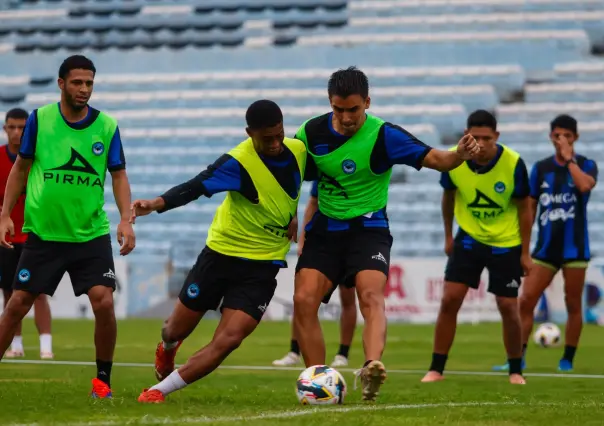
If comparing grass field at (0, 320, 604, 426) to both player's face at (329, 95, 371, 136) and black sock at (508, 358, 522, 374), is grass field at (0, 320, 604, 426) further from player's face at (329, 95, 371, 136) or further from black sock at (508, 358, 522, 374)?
player's face at (329, 95, 371, 136)

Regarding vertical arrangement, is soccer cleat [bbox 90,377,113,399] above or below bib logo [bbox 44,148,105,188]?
below

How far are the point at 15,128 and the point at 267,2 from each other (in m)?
21.8

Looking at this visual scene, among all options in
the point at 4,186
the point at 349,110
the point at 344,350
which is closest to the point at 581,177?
the point at 344,350

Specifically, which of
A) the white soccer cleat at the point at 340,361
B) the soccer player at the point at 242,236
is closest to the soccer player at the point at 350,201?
the soccer player at the point at 242,236

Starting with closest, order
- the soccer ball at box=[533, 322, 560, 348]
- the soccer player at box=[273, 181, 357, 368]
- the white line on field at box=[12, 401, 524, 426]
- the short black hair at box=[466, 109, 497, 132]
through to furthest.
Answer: the white line on field at box=[12, 401, 524, 426] < the short black hair at box=[466, 109, 497, 132] < the soccer player at box=[273, 181, 357, 368] < the soccer ball at box=[533, 322, 560, 348]

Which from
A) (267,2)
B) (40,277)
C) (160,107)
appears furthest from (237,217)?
(267,2)

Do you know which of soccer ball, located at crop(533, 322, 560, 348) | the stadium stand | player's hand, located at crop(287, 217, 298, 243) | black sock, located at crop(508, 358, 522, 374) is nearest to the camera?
player's hand, located at crop(287, 217, 298, 243)

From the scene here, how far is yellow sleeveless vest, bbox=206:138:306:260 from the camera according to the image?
6.85 metres

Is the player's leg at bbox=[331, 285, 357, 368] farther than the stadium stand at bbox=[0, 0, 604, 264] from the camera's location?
No

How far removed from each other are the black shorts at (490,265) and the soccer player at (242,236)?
266cm

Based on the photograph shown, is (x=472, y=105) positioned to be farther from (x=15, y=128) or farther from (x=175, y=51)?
(x=15, y=128)

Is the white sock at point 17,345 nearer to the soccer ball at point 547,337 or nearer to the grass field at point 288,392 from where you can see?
the grass field at point 288,392

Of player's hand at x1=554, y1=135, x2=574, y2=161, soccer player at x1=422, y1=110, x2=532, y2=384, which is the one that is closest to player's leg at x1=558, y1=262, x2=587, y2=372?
player's hand at x1=554, y1=135, x2=574, y2=161

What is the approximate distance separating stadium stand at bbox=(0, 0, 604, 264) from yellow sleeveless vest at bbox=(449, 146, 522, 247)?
14834 millimetres
